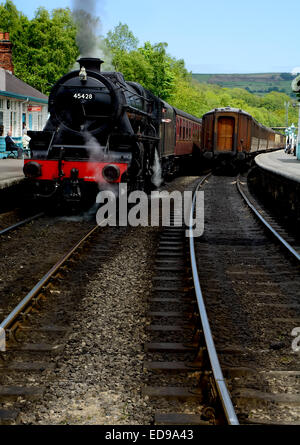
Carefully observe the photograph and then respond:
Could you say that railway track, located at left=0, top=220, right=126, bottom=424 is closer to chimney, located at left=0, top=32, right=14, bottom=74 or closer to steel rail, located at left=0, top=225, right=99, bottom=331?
steel rail, located at left=0, top=225, right=99, bottom=331

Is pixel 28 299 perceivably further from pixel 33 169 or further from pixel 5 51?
pixel 5 51

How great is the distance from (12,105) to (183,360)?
26.4m

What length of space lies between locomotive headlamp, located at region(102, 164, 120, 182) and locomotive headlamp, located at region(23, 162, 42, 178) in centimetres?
140

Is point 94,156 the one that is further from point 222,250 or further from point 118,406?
point 118,406

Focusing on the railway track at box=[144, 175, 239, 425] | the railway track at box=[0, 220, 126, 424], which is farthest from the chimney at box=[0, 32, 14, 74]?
the railway track at box=[144, 175, 239, 425]

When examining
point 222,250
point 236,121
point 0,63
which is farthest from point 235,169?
point 222,250

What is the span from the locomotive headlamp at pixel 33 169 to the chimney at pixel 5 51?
2194 centimetres

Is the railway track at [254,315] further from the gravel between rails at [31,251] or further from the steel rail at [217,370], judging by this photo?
the gravel between rails at [31,251]

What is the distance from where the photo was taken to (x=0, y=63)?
1278 inches

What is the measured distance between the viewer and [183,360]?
14.5ft

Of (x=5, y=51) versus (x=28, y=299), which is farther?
(x=5, y=51)

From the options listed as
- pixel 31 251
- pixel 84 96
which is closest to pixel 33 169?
pixel 84 96

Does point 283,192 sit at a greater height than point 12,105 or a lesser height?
lesser

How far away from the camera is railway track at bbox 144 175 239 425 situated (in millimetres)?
3529
